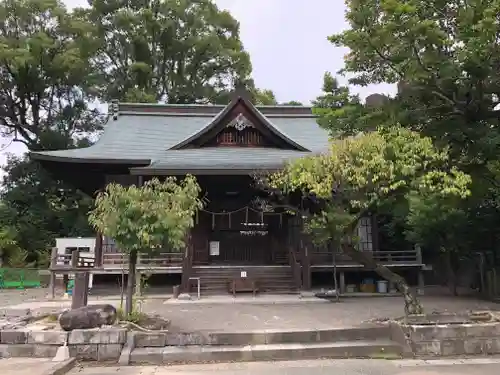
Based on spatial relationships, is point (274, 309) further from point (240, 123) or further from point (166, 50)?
point (166, 50)

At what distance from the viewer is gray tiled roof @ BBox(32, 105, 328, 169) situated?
1510cm

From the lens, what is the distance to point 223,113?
56.5 feet

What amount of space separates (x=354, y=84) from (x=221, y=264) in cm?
829

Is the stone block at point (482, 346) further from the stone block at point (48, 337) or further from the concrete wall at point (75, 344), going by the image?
the stone block at point (48, 337)

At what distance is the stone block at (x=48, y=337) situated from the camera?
7.52m

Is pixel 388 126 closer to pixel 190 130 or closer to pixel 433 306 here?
pixel 433 306

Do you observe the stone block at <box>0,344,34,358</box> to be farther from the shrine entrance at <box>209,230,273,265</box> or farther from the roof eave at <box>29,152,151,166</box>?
the shrine entrance at <box>209,230,273,265</box>

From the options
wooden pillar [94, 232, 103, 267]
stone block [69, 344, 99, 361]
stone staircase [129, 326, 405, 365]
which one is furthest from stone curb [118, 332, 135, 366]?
wooden pillar [94, 232, 103, 267]

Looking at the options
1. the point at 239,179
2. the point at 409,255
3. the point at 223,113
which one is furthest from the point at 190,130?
the point at 409,255

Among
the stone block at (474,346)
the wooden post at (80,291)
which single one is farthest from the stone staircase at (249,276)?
the stone block at (474,346)

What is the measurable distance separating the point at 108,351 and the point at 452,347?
236 inches

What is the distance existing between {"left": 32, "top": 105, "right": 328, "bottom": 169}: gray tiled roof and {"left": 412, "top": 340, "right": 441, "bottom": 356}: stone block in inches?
229

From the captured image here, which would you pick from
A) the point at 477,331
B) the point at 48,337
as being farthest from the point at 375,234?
the point at 48,337

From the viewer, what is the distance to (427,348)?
293 inches
